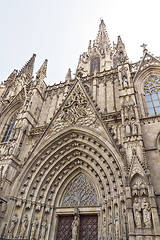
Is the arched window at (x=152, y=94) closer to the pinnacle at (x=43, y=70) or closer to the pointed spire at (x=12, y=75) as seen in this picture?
the pinnacle at (x=43, y=70)

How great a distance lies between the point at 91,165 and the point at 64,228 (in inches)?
135

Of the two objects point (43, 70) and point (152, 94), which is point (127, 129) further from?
point (43, 70)

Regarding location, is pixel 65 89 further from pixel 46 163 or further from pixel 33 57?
pixel 33 57

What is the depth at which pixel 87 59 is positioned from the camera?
20.9 metres

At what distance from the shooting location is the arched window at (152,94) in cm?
1078

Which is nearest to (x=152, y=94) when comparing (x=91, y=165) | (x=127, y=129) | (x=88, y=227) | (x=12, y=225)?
(x=127, y=129)

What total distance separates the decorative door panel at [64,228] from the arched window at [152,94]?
24.5 ft

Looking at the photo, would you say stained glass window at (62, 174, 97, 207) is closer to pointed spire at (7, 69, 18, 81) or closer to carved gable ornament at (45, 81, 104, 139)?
carved gable ornament at (45, 81, 104, 139)

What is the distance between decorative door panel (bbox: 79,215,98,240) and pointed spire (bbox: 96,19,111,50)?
18.8m

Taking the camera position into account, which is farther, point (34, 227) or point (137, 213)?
point (34, 227)

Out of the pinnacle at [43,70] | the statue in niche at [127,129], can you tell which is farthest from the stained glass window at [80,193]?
the pinnacle at [43,70]

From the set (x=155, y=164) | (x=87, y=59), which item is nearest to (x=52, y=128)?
(x=155, y=164)

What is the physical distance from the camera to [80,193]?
32.5ft

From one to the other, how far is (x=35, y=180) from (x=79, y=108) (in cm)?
519
